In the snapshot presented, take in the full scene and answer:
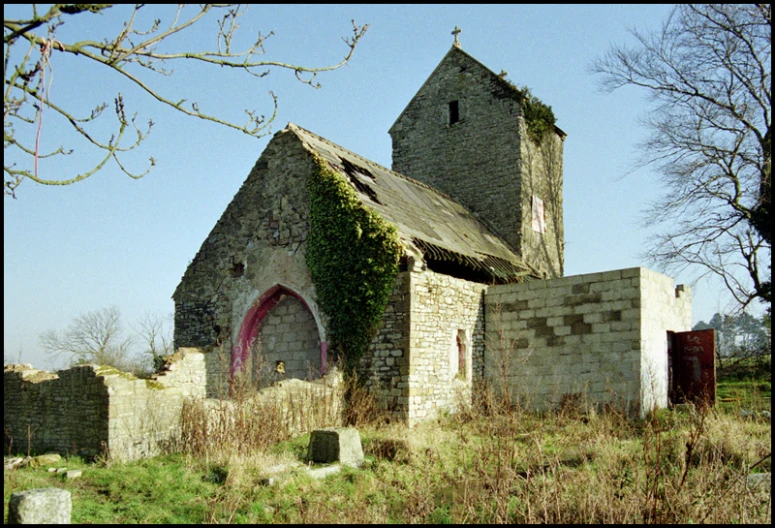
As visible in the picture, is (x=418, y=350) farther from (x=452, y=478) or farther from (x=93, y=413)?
(x=93, y=413)

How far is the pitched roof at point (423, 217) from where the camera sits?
1488 cm

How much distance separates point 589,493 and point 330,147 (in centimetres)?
1197

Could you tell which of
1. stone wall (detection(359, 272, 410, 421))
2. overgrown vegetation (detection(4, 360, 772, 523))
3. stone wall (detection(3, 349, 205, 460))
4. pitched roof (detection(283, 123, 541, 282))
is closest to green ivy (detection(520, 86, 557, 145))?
pitched roof (detection(283, 123, 541, 282))

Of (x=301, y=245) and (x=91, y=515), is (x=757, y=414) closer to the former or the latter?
(x=301, y=245)

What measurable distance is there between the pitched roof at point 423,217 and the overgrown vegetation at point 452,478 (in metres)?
4.27

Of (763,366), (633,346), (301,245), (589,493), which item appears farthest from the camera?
(763,366)

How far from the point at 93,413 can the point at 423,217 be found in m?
8.88

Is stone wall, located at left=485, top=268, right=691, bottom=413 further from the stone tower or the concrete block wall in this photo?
the stone tower

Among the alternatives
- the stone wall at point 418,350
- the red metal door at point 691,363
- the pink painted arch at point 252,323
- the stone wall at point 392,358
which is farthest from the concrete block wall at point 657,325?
the pink painted arch at point 252,323

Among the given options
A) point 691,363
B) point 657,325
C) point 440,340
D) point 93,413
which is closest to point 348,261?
point 440,340

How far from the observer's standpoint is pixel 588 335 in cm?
1410

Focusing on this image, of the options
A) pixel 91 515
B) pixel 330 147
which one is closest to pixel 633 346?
pixel 330 147

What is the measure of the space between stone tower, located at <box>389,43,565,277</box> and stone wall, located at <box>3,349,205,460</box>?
12595 millimetres

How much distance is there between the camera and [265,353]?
51.5 ft
